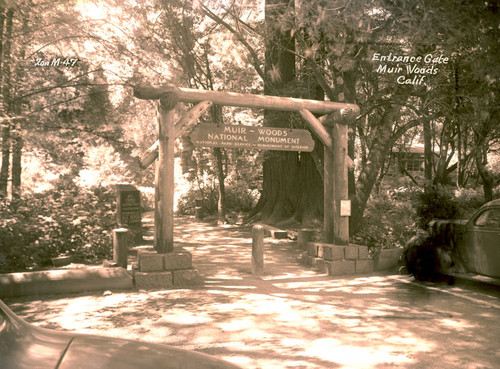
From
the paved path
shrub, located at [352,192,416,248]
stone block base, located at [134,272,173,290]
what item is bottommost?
the paved path

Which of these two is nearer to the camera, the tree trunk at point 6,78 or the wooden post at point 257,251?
the wooden post at point 257,251

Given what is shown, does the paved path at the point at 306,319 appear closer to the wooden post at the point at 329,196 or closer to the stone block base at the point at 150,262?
the stone block base at the point at 150,262

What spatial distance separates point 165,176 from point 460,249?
212 inches

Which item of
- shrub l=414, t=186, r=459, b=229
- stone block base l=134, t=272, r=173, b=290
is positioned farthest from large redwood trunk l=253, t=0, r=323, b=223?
stone block base l=134, t=272, r=173, b=290

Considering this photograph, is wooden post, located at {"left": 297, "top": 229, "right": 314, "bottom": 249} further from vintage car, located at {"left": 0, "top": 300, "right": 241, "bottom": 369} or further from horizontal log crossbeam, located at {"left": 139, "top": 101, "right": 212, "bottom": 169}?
vintage car, located at {"left": 0, "top": 300, "right": 241, "bottom": 369}

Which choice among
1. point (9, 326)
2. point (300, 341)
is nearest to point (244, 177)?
point (300, 341)

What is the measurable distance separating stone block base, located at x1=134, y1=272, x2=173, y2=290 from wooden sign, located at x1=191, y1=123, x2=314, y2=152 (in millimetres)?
2478

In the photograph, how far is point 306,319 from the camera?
5.90 metres

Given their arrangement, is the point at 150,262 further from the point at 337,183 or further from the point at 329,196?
the point at 337,183

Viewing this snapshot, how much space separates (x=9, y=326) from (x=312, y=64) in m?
10.6

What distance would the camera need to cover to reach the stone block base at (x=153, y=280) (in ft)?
25.4

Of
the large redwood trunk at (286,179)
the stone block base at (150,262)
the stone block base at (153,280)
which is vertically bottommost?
the stone block base at (153,280)

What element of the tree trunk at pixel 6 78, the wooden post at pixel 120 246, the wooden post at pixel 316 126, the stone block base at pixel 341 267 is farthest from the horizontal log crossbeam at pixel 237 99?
the tree trunk at pixel 6 78

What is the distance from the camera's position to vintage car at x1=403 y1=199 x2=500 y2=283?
732 centimetres
